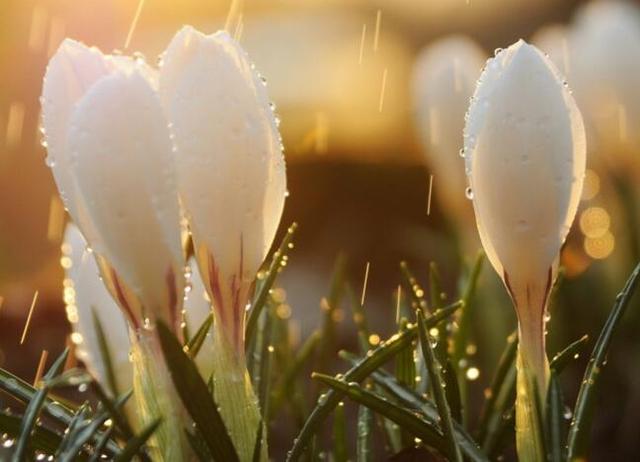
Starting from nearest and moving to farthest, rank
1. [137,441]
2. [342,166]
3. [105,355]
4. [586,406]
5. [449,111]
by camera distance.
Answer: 1. [137,441]
2. [586,406]
3. [105,355]
4. [449,111]
5. [342,166]

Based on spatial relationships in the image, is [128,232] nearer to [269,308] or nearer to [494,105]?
[494,105]

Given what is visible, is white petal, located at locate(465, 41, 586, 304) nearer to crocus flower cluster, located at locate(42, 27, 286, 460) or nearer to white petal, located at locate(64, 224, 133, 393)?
crocus flower cluster, located at locate(42, 27, 286, 460)

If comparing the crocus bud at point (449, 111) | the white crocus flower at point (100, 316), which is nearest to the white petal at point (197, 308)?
the white crocus flower at point (100, 316)

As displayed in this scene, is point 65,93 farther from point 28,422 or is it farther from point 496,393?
point 496,393

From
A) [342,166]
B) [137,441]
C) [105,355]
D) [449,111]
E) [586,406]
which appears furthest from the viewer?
[342,166]

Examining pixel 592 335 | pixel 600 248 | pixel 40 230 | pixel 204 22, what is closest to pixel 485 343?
pixel 592 335

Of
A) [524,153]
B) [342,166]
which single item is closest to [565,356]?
[524,153]

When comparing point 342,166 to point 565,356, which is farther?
point 342,166

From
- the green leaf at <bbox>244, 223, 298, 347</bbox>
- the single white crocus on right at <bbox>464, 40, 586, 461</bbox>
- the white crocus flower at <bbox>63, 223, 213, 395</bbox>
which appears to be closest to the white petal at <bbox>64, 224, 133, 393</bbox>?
the white crocus flower at <bbox>63, 223, 213, 395</bbox>
